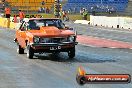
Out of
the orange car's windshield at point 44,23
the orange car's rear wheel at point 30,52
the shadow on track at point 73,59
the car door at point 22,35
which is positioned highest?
the orange car's windshield at point 44,23

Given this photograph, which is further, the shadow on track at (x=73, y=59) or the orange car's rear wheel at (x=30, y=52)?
the orange car's rear wheel at (x=30, y=52)

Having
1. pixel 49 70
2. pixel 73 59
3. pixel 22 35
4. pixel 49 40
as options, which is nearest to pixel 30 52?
pixel 49 40

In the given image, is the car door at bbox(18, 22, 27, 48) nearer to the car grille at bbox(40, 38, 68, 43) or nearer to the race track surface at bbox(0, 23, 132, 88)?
the race track surface at bbox(0, 23, 132, 88)

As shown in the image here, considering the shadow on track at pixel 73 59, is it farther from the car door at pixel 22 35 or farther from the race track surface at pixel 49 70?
the car door at pixel 22 35

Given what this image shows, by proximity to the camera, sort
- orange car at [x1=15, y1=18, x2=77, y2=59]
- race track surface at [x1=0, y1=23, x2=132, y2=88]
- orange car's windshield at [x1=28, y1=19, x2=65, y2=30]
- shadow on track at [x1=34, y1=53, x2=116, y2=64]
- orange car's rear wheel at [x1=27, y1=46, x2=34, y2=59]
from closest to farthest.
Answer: race track surface at [x1=0, y1=23, x2=132, y2=88] < shadow on track at [x1=34, y1=53, x2=116, y2=64] < orange car at [x1=15, y1=18, x2=77, y2=59] < orange car's rear wheel at [x1=27, y1=46, x2=34, y2=59] < orange car's windshield at [x1=28, y1=19, x2=65, y2=30]

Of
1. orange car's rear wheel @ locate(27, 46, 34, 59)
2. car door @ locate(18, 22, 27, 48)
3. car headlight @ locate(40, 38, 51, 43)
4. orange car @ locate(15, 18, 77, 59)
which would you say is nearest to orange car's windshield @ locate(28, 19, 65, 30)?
orange car @ locate(15, 18, 77, 59)

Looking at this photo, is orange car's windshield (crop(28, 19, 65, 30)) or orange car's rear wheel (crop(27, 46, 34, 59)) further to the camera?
orange car's windshield (crop(28, 19, 65, 30))

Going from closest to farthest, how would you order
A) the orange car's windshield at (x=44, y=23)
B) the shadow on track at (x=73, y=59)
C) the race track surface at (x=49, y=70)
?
1. the race track surface at (x=49, y=70)
2. the shadow on track at (x=73, y=59)
3. the orange car's windshield at (x=44, y=23)

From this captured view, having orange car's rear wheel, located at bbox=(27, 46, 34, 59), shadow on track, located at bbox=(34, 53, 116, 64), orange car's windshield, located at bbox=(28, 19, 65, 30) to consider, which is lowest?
shadow on track, located at bbox=(34, 53, 116, 64)

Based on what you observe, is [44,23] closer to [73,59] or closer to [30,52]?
[30,52]

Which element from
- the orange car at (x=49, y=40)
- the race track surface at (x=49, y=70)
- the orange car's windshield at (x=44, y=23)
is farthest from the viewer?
the orange car's windshield at (x=44, y=23)

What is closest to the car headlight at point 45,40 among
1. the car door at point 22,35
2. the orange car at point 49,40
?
the orange car at point 49,40

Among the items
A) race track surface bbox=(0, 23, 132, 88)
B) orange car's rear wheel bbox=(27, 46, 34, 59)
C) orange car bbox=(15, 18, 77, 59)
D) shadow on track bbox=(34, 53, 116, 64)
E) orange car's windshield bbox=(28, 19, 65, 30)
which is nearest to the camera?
race track surface bbox=(0, 23, 132, 88)

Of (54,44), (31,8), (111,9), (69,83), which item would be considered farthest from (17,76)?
(31,8)
